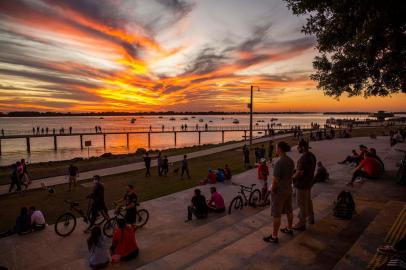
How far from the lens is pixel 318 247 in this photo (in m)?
5.38

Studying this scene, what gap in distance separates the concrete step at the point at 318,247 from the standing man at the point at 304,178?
14.7 inches

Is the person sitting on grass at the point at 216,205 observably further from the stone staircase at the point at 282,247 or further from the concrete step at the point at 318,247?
the concrete step at the point at 318,247

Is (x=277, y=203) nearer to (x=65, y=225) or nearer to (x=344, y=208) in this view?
(x=344, y=208)

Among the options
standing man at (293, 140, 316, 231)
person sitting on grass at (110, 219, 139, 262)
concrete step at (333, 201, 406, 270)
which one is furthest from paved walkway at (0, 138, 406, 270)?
concrete step at (333, 201, 406, 270)

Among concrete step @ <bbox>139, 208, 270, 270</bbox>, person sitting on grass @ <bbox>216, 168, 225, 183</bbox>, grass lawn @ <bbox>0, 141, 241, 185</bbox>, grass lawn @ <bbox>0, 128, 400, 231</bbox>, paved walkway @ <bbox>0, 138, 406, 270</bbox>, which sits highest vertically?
concrete step @ <bbox>139, 208, 270, 270</bbox>

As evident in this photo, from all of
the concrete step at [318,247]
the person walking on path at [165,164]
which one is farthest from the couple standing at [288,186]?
the person walking on path at [165,164]

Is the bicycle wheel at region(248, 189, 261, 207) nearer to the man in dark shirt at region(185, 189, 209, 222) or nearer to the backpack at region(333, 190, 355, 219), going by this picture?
the man in dark shirt at region(185, 189, 209, 222)

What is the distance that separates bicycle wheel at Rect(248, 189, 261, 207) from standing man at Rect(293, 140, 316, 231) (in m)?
4.60

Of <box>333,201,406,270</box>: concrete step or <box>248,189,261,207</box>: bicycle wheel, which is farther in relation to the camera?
<box>248,189,261,207</box>: bicycle wheel

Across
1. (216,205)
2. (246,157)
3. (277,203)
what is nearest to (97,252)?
(277,203)

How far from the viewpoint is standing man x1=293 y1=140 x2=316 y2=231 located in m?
6.07

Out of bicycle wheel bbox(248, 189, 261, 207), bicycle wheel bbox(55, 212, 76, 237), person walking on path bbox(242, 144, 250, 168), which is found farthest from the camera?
person walking on path bbox(242, 144, 250, 168)

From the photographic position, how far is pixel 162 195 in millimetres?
13977

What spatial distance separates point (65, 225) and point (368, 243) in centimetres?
874
